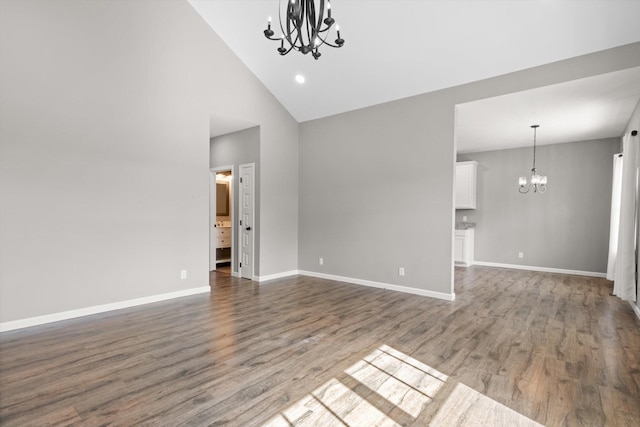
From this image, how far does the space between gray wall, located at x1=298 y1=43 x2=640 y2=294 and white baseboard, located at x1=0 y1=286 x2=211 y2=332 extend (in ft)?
8.64

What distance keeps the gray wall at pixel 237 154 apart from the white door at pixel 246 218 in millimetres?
121

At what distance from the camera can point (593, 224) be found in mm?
6770

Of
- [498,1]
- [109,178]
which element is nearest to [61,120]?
[109,178]

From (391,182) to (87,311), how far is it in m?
4.69

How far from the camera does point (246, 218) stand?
6.38m

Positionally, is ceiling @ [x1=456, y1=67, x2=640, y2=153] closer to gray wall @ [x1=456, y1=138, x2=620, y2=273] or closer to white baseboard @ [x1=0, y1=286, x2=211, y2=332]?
gray wall @ [x1=456, y1=138, x2=620, y2=273]

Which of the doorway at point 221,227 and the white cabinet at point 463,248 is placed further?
the white cabinet at point 463,248

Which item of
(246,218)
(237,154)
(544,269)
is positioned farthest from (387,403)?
(544,269)

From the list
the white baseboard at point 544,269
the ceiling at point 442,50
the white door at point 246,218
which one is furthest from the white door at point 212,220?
the white baseboard at point 544,269

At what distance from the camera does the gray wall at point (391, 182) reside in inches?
185

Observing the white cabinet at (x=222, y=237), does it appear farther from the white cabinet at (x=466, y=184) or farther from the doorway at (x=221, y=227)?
the white cabinet at (x=466, y=184)

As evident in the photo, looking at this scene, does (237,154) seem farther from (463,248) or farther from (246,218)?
(463,248)

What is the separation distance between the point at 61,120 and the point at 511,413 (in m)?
5.21

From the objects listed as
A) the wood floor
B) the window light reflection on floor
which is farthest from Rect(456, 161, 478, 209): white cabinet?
the window light reflection on floor
